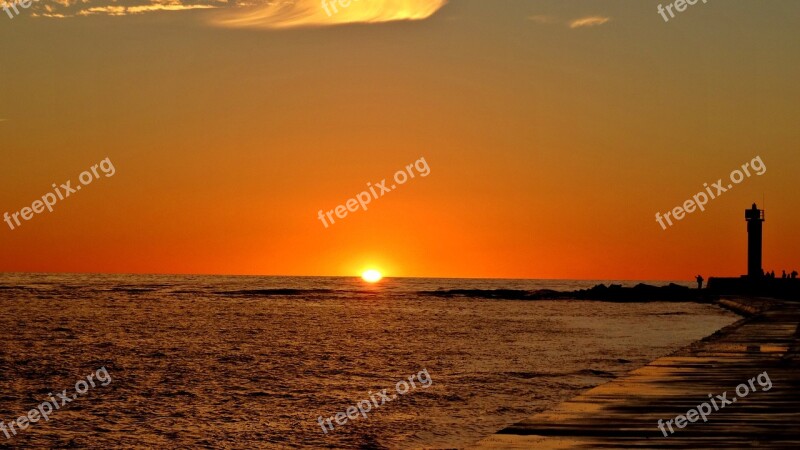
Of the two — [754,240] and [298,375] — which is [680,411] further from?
[754,240]

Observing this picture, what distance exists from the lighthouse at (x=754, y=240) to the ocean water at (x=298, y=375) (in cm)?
2445

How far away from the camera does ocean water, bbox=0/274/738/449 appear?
19.2 m

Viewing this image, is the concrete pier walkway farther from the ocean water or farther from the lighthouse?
the lighthouse

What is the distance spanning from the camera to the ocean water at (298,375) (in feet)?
63.0

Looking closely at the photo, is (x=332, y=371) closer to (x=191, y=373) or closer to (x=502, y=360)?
(x=191, y=373)

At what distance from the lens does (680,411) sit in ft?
48.8

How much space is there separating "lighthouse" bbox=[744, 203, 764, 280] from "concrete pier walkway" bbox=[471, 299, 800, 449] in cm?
5952

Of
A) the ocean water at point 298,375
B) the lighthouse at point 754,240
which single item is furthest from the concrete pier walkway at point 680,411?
the lighthouse at point 754,240

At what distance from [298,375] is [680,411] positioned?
16250 millimetres

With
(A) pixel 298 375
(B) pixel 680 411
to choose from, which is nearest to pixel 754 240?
(A) pixel 298 375

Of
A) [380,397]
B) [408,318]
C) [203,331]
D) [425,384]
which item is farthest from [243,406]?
[408,318]

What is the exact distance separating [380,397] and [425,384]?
9.70ft

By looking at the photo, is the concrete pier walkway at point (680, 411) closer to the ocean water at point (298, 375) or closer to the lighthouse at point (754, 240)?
the ocean water at point (298, 375)

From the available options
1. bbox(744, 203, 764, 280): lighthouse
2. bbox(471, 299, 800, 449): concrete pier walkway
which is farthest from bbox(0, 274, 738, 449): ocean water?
bbox(744, 203, 764, 280): lighthouse
